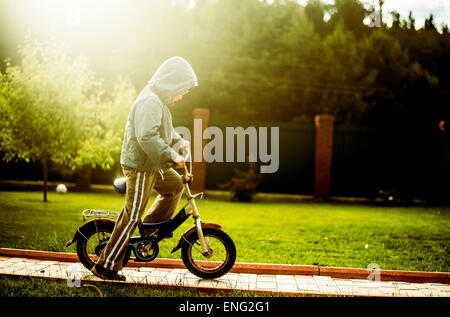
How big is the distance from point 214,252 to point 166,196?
707mm

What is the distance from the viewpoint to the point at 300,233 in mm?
7293

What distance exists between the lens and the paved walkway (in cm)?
390

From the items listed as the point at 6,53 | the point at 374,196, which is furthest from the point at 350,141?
the point at 6,53

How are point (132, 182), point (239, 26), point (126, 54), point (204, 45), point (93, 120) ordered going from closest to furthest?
point (132, 182) → point (93, 120) → point (126, 54) → point (204, 45) → point (239, 26)

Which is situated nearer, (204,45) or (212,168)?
(212,168)

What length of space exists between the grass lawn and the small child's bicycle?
951 mm

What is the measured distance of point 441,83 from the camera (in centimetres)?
2559

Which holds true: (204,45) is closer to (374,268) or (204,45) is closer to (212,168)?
(212,168)

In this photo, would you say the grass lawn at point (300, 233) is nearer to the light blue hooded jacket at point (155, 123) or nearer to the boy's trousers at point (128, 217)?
the boy's trousers at point (128, 217)

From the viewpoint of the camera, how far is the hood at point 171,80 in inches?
157

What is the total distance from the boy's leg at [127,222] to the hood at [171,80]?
762 millimetres

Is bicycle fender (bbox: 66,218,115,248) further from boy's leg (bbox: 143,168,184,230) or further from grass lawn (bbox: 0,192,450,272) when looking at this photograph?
grass lawn (bbox: 0,192,450,272)

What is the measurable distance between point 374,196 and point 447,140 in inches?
123

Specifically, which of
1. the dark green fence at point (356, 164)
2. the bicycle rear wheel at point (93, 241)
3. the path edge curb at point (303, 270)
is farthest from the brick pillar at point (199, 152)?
the bicycle rear wheel at point (93, 241)
